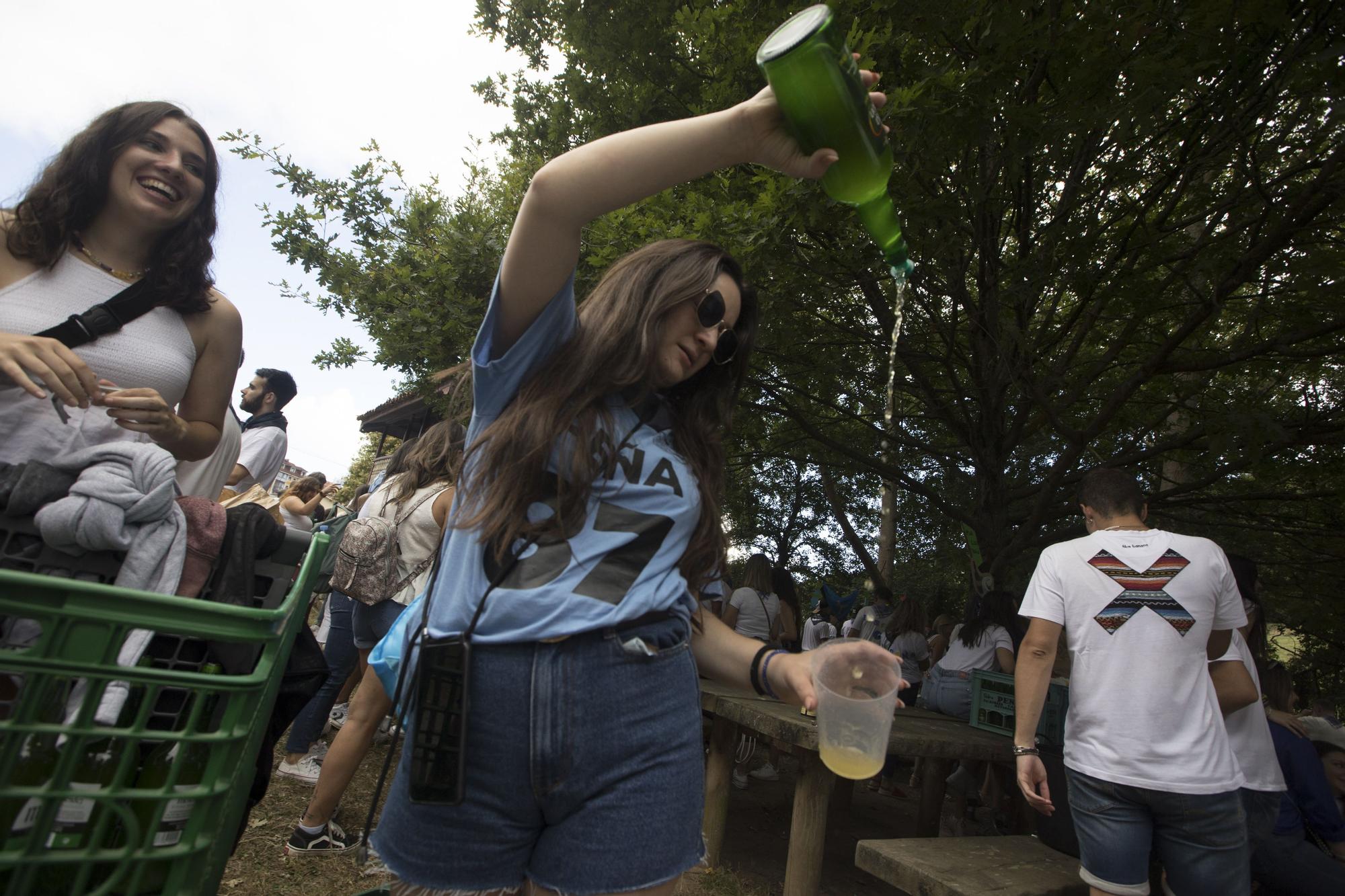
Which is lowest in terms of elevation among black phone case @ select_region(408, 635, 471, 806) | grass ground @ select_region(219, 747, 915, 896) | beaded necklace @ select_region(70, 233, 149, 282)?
grass ground @ select_region(219, 747, 915, 896)

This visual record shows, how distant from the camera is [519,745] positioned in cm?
116

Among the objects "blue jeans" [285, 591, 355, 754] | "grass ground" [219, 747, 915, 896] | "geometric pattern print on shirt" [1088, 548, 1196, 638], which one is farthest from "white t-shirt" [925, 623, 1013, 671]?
"blue jeans" [285, 591, 355, 754]

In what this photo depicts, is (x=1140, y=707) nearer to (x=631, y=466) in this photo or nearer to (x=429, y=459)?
(x=631, y=466)

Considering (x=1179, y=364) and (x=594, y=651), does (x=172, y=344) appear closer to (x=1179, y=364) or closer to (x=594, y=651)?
(x=594, y=651)

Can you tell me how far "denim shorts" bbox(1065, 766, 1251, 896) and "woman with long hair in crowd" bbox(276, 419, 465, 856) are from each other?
2720 mm

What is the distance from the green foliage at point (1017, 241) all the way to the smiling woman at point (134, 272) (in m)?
3.01

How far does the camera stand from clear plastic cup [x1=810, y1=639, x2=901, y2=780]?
1281 mm

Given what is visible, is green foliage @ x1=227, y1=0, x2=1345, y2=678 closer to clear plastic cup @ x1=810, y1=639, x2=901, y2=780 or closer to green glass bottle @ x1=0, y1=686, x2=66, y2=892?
clear plastic cup @ x1=810, y1=639, x2=901, y2=780

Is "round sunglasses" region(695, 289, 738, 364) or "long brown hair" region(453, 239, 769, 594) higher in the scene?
"round sunglasses" region(695, 289, 738, 364)

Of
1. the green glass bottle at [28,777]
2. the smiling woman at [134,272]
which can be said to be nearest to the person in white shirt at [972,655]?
the smiling woman at [134,272]

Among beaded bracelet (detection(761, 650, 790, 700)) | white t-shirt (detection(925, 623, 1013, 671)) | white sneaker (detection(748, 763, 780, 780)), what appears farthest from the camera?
white sneaker (detection(748, 763, 780, 780))

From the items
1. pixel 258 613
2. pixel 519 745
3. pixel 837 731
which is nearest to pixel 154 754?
pixel 258 613

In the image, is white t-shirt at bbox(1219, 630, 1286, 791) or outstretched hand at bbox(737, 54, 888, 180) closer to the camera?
outstretched hand at bbox(737, 54, 888, 180)

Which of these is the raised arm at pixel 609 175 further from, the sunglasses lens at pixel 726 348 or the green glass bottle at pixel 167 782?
the green glass bottle at pixel 167 782
